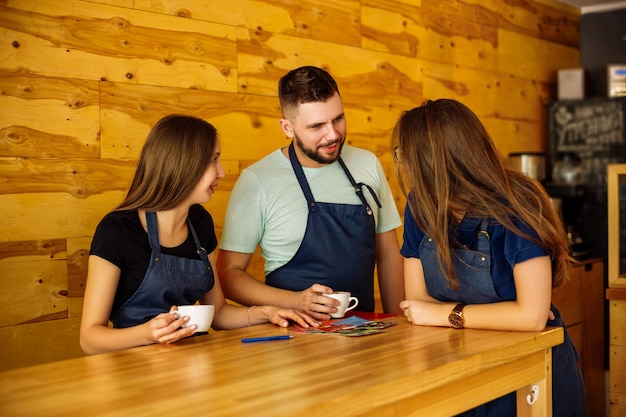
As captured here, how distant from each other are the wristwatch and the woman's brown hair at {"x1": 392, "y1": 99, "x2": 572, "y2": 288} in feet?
0.25

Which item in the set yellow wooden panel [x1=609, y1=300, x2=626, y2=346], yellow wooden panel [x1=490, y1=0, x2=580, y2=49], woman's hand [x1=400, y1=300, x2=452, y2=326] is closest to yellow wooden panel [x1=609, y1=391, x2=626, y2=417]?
yellow wooden panel [x1=609, y1=300, x2=626, y2=346]

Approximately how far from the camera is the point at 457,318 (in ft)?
6.57

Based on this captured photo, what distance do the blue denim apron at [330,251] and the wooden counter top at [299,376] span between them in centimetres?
61

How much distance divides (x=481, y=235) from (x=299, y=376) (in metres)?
0.71

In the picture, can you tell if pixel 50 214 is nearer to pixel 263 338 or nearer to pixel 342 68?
pixel 263 338

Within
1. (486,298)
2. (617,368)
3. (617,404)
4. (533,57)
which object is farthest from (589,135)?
(486,298)

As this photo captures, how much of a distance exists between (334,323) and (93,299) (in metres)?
0.65

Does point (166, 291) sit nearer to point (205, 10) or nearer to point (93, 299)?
point (93, 299)

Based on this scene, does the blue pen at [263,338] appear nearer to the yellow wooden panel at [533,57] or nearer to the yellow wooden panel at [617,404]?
the yellow wooden panel at [617,404]

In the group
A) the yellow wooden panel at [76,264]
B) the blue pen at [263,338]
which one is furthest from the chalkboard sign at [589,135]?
the blue pen at [263,338]

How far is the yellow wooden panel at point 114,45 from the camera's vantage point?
105 inches

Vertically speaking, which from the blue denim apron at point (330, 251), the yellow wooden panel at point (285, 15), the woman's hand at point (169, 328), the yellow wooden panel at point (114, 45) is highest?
the yellow wooden panel at point (285, 15)

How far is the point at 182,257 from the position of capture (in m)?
2.26

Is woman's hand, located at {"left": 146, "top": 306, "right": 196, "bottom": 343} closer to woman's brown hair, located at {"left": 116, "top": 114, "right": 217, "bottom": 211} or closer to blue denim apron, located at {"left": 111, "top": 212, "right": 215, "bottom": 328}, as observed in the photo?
blue denim apron, located at {"left": 111, "top": 212, "right": 215, "bottom": 328}
